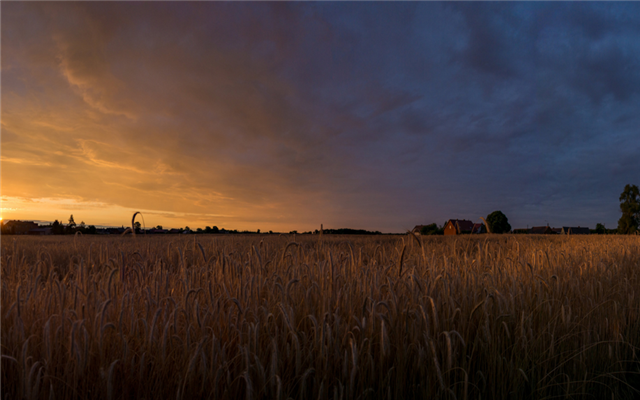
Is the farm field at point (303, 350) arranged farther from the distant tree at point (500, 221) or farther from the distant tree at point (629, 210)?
the distant tree at point (629, 210)

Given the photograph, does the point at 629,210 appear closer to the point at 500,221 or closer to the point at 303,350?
the point at 500,221

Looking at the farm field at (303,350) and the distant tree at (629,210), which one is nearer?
the farm field at (303,350)

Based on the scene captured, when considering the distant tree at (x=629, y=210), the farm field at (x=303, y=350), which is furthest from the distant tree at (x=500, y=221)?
the farm field at (x=303, y=350)

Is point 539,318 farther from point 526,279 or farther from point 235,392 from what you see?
point 235,392

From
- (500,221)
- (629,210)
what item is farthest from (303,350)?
(629,210)

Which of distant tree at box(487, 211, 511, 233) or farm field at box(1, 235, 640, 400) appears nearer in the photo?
farm field at box(1, 235, 640, 400)

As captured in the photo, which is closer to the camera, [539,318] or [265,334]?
[265,334]

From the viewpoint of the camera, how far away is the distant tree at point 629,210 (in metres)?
53.9

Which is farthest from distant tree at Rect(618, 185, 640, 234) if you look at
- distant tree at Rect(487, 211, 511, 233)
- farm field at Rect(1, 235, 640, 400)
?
farm field at Rect(1, 235, 640, 400)

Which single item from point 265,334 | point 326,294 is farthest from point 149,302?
point 326,294

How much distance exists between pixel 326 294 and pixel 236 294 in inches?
39.5

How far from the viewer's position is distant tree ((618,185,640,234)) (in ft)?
177

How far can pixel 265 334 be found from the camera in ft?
9.21

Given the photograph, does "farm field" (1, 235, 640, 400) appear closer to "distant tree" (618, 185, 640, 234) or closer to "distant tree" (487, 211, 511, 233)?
"distant tree" (487, 211, 511, 233)
